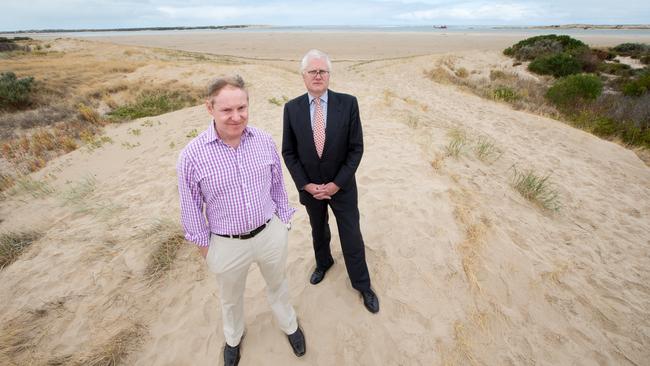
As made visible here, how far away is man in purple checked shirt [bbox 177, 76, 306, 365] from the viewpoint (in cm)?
181

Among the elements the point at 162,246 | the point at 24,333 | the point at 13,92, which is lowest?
the point at 24,333

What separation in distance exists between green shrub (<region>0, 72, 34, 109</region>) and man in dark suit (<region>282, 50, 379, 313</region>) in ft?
45.1

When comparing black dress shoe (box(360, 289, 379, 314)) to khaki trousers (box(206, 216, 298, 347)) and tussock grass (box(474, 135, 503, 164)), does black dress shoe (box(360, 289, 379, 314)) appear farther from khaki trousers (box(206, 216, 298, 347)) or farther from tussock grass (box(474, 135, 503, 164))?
tussock grass (box(474, 135, 503, 164))

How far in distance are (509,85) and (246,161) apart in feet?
60.8

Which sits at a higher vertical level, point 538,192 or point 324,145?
point 324,145

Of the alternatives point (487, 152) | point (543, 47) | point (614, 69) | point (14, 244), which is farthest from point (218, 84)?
point (543, 47)

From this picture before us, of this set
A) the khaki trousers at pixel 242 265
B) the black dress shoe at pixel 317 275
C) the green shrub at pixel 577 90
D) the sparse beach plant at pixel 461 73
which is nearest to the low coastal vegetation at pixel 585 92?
the green shrub at pixel 577 90

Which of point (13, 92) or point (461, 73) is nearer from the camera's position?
point (13, 92)

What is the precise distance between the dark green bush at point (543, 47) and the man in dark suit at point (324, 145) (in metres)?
28.0

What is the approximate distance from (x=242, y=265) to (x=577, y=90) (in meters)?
15.4

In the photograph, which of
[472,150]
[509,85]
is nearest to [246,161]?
[472,150]

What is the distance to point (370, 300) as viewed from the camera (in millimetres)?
2986

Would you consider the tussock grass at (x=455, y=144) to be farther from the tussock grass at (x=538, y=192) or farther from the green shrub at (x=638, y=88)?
the green shrub at (x=638, y=88)

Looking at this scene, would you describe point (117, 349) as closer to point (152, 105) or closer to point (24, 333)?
point (24, 333)
